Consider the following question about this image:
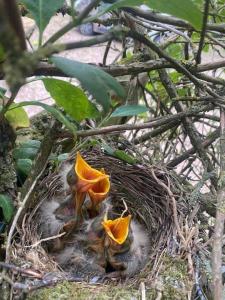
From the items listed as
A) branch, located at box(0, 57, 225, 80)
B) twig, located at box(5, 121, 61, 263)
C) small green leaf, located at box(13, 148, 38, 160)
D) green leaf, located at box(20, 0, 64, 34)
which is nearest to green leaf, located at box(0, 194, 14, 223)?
twig, located at box(5, 121, 61, 263)

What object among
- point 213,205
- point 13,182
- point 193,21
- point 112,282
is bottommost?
point 112,282

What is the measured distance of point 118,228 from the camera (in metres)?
1.10

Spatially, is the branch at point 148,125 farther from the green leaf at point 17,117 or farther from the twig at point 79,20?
the twig at point 79,20

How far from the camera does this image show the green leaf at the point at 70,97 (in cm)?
86

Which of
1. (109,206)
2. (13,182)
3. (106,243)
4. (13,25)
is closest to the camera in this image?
(13,25)

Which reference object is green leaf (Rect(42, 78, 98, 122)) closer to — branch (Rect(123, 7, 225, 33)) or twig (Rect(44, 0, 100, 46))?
branch (Rect(123, 7, 225, 33))

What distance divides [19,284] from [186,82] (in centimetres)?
85

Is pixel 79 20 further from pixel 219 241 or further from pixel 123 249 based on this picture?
pixel 123 249

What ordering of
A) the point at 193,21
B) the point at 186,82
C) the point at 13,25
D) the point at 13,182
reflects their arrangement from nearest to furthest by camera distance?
the point at 13,25 < the point at 193,21 < the point at 13,182 < the point at 186,82

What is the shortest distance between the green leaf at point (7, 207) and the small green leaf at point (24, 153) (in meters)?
0.13

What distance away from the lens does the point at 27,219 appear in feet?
3.50

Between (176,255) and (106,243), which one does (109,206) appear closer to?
(106,243)

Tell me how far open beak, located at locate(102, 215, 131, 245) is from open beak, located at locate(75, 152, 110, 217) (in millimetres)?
69

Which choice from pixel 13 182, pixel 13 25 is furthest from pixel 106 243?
pixel 13 25
